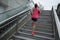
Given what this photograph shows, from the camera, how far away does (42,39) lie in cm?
662

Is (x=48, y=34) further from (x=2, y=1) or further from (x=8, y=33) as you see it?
(x=2, y=1)

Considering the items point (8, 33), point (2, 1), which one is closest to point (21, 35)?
point (8, 33)

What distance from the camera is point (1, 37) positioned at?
19.4 feet

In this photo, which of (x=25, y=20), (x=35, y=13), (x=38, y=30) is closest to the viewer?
(x=35, y=13)

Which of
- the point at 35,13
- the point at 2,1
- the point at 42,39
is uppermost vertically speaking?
the point at 2,1

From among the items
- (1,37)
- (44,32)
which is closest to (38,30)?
(44,32)

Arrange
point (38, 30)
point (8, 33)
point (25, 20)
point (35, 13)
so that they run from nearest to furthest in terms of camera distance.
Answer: point (8, 33), point (35, 13), point (38, 30), point (25, 20)

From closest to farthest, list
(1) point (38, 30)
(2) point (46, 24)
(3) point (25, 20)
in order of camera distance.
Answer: (1) point (38, 30)
(2) point (46, 24)
(3) point (25, 20)

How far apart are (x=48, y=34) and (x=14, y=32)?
1.46m

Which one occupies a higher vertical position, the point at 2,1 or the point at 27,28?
the point at 2,1

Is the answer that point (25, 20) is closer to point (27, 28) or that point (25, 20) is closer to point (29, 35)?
point (27, 28)

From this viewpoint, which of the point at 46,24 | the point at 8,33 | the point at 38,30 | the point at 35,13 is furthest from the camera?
the point at 46,24

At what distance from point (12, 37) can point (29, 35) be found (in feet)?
2.45

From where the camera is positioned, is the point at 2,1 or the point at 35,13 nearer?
the point at 35,13
